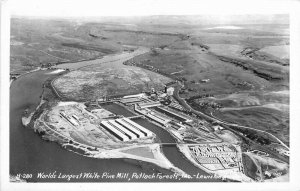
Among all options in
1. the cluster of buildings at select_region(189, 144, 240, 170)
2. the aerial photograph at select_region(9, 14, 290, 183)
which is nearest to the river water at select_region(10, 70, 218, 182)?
the aerial photograph at select_region(9, 14, 290, 183)

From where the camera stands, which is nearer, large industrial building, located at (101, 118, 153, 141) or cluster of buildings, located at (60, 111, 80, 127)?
large industrial building, located at (101, 118, 153, 141)

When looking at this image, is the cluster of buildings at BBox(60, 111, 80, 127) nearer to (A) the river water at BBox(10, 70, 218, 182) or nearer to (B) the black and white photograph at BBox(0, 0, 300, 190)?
(B) the black and white photograph at BBox(0, 0, 300, 190)

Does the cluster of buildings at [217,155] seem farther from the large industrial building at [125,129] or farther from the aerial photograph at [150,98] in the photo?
the large industrial building at [125,129]

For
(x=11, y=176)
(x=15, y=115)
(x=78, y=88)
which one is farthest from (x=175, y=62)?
(x=11, y=176)

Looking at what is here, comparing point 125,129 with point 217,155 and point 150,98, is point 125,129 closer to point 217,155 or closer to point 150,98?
point 150,98

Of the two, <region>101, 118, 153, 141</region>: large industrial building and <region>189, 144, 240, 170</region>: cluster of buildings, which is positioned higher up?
<region>101, 118, 153, 141</region>: large industrial building

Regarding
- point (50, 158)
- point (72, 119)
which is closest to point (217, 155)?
point (72, 119)

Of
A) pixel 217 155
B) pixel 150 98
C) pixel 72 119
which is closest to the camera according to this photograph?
pixel 217 155
